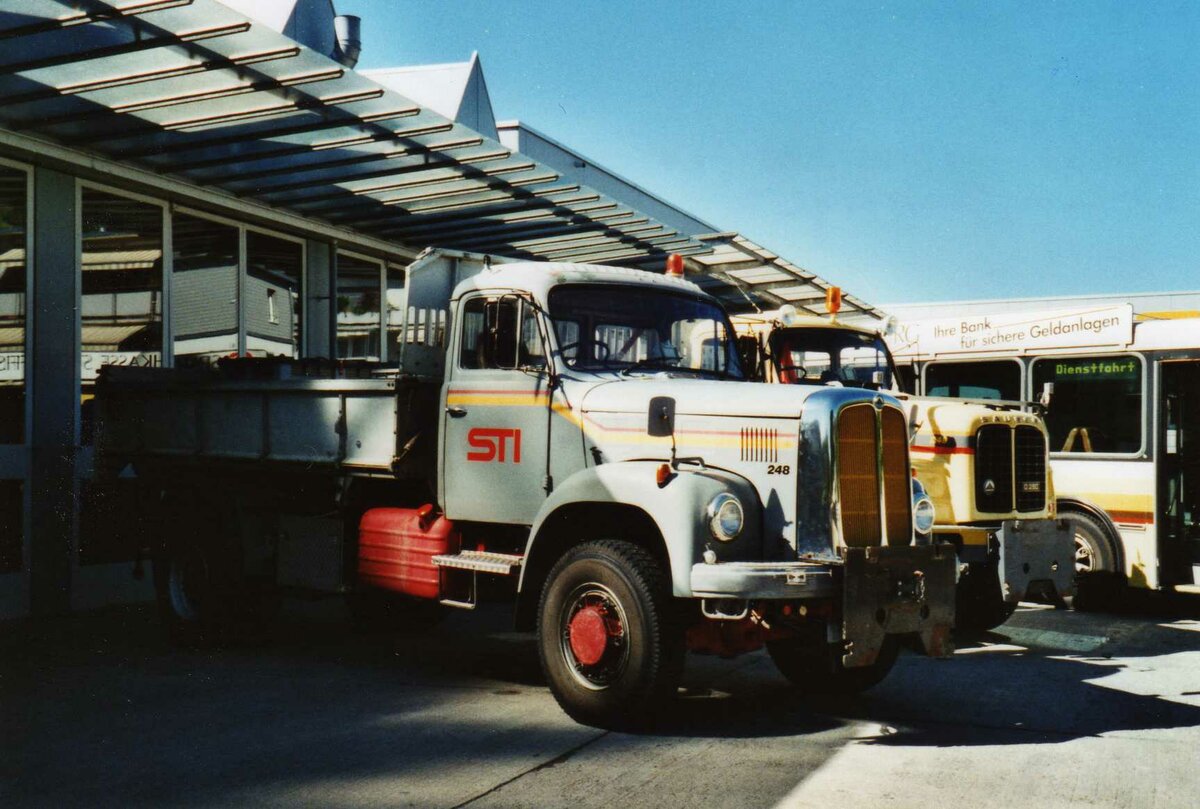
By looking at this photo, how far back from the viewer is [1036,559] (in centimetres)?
898

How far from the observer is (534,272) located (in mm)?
7406

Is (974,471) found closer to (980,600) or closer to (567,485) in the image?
(980,600)

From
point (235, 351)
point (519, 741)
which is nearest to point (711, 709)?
point (519, 741)

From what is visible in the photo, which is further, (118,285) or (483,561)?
(118,285)

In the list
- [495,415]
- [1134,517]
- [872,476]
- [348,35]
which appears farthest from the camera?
[348,35]

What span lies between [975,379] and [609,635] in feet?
24.0

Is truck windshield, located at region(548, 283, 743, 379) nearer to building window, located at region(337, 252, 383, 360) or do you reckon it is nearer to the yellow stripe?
the yellow stripe

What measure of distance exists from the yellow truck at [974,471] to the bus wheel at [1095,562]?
1.47 meters

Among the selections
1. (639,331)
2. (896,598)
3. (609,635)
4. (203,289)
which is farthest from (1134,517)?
(203,289)

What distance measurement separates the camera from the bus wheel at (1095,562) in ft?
35.6

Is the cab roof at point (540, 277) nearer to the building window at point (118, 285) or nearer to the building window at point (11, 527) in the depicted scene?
the building window at point (118, 285)

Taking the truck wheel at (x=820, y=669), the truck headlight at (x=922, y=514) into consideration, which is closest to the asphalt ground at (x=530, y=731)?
the truck wheel at (x=820, y=669)

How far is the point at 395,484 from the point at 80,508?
4.09 metres

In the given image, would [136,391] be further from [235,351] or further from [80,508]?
[235,351]
